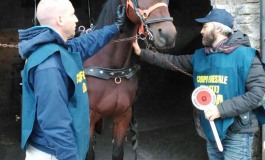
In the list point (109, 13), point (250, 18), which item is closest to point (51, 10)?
point (109, 13)

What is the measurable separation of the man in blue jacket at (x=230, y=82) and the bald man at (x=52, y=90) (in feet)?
3.32

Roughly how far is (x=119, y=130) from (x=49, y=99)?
5.49ft

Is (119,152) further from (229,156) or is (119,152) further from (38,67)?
(38,67)

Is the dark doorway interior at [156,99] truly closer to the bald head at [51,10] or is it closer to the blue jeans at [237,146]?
the blue jeans at [237,146]

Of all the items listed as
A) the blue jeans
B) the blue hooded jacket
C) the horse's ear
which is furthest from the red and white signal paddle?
the blue hooded jacket

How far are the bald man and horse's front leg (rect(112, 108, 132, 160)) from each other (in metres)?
1.22

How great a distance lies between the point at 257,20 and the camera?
11.3ft

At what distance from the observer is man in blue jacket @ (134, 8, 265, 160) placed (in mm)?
2613

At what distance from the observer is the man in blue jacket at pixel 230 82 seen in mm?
2613

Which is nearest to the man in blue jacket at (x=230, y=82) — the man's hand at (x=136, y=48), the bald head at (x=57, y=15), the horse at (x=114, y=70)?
the horse at (x=114, y=70)

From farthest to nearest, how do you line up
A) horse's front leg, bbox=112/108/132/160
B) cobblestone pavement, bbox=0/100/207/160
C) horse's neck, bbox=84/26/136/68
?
cobblestone pavement, bbox=0/100/207/160 < horse's front leg, bbox=112/108/132/160 < horse's neck, bbox=84/26/136/68

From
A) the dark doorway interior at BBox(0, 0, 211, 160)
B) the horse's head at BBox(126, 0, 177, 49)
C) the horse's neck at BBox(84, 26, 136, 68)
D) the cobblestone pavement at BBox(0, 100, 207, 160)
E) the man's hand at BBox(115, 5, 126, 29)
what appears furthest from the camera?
the dark doorway interior at BBox(0, 0, 211, 160)

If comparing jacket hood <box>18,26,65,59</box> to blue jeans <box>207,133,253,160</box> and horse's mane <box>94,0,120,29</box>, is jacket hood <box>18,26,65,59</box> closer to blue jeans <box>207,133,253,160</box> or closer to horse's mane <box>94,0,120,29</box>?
horse's mane <box>94,0,120,29</box>

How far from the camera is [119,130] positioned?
3.46 meters
